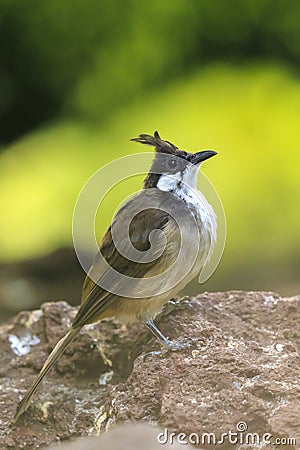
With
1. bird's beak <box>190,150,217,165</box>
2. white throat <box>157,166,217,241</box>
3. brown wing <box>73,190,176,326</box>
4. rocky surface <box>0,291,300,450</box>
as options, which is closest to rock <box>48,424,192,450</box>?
rocky surface <box>0,291,300,450</box>

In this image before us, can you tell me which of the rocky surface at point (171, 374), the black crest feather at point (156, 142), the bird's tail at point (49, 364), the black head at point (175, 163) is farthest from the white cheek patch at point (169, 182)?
the bird's tail at point (49, 364)

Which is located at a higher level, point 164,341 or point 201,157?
point 201,157

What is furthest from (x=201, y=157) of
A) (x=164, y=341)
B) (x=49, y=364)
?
(x=49, y=364)

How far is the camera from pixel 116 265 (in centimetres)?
352

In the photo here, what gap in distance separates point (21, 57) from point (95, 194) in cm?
309

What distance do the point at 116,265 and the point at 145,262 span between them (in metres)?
0.12

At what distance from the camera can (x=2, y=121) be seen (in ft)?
23.7

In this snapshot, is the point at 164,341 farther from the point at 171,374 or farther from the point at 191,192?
the point at 191,192

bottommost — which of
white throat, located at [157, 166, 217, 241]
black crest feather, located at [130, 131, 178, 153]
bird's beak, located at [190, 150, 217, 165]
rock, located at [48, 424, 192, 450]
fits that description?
rock, located at [48, 424, 192, 450]

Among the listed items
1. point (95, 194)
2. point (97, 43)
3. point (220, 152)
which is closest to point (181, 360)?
point (95, 194)

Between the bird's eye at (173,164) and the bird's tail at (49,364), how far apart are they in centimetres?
83

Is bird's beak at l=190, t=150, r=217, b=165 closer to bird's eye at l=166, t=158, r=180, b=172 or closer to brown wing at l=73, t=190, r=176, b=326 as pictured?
bird's eye at l=166, t=158, r=180, b=172

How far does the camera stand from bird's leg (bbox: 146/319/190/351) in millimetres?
3174

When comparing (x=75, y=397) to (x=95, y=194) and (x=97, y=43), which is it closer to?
(x=95, y=194)
